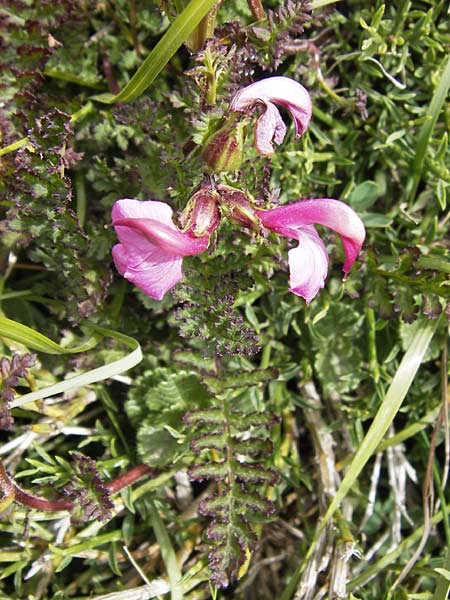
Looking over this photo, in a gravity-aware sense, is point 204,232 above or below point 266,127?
below

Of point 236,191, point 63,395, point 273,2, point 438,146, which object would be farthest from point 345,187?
point 63,395

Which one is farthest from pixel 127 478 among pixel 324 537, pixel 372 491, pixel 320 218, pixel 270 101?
pixel 270 101

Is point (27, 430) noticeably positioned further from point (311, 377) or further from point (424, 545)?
point (424, 545)

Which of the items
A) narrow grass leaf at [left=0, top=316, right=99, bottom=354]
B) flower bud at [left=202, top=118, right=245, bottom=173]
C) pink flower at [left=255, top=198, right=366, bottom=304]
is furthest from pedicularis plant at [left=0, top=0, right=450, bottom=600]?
pink flower at [left=255, top=198, right=366, bottom=304]

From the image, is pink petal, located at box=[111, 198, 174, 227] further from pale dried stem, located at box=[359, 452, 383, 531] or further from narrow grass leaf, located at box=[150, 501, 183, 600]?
pale dried stem, located at box=[359, 452, 383, 531]

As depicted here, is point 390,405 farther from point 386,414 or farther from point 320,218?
point 320,218

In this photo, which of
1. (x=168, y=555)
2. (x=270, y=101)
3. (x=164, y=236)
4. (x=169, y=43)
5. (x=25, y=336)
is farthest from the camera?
(x=168, y=555)

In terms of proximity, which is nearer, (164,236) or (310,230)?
(164,236)

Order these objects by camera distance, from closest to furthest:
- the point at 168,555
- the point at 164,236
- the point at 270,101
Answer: the point at 164,236, the point at 270,101, the point at 168,555
